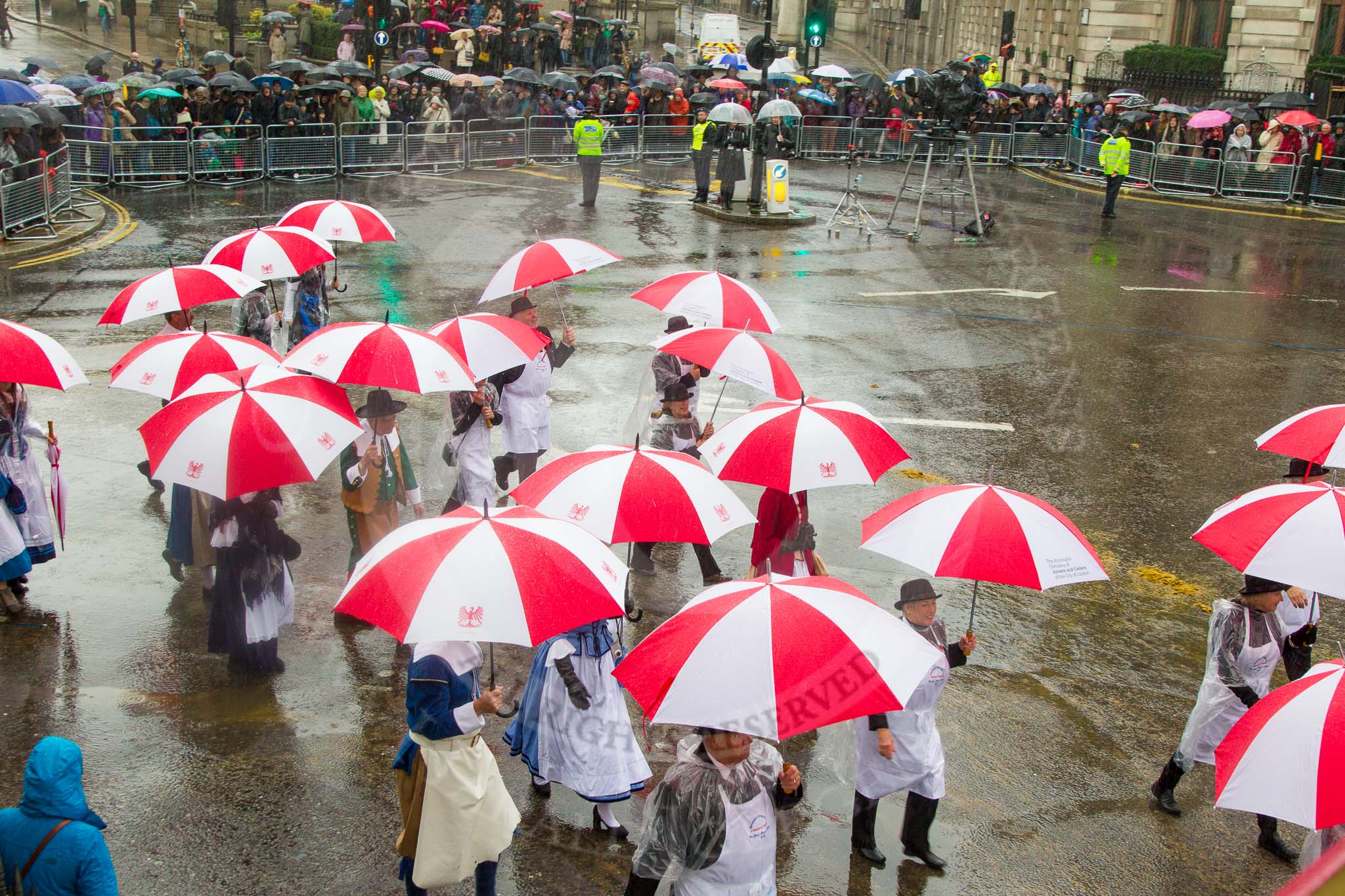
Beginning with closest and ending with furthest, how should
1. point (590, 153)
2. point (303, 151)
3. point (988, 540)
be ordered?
point (988, 540) → point (590, 153) → point (303, 151)

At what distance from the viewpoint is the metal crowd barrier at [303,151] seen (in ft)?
82.1

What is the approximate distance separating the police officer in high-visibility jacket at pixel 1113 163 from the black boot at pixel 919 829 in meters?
20.9

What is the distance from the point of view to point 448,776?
530 centimetres

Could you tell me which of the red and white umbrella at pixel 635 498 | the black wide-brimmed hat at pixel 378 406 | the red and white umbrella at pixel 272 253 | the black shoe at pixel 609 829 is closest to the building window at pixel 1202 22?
the red and white umbrella at pixel 272 253

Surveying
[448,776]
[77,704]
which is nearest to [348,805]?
[448,776]

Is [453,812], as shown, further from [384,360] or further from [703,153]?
[703,153]

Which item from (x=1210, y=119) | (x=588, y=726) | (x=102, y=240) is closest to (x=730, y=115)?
(x=102, y=240)

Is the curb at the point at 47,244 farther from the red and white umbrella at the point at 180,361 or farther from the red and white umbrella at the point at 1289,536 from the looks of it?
the red and white umbrella at the point at 1289,536

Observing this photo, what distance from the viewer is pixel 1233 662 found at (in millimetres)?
6473

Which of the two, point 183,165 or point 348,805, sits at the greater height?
point 183,165

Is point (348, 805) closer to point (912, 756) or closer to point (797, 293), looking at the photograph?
point (912, 756)

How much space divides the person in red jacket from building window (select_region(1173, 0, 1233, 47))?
40.8 m

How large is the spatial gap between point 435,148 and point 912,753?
24.4 m

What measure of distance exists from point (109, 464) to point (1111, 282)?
49.1 ft
